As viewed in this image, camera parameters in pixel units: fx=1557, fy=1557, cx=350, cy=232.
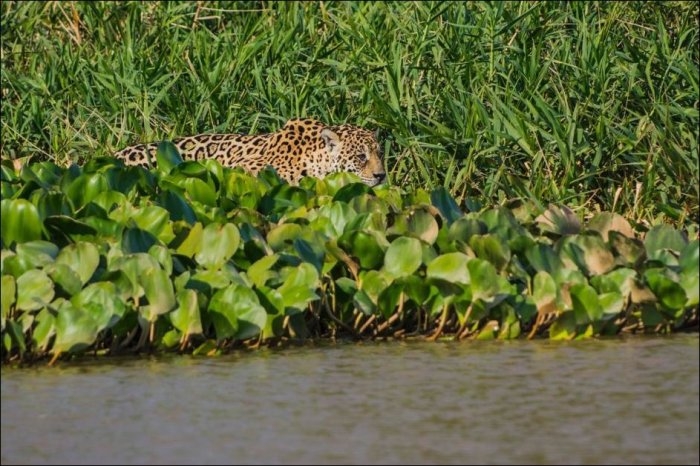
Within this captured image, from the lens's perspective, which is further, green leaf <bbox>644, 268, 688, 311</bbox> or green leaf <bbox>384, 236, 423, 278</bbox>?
green leaf <bbox>384, 236, 423, 278</bbox>

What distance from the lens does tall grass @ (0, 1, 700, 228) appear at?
316 inches

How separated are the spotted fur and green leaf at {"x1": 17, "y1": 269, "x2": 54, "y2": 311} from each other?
9.42ft

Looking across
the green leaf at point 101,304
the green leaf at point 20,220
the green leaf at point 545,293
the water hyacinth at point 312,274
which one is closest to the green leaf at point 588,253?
the water hyacinth at point 312,274

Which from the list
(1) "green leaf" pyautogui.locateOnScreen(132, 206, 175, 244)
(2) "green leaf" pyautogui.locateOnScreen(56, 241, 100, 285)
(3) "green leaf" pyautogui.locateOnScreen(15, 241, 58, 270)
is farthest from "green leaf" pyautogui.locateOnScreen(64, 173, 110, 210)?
(2) "green leaf" pyautogui.locateOnScreen(56, 241, 100, 285)

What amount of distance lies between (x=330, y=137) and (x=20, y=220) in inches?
114

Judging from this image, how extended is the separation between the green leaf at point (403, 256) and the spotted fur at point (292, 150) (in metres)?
2.32

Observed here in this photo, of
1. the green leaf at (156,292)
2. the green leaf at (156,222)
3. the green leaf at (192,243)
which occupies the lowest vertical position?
the green leaf at (156,292)

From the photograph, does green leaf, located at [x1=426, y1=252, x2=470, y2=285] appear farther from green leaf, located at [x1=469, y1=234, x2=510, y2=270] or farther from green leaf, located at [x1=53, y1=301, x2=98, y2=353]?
green leaf, located at [x1=53, y1=301, x2=98, y2=353]

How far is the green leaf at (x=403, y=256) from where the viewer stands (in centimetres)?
622

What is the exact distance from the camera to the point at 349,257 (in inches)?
250

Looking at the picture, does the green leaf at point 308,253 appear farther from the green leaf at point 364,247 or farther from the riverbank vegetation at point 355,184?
the green leaf at point 364,247

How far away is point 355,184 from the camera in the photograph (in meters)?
7.16

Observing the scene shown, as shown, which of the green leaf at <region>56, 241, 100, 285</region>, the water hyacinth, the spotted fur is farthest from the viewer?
the spotted fur

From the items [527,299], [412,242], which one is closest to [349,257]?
[412,242]
